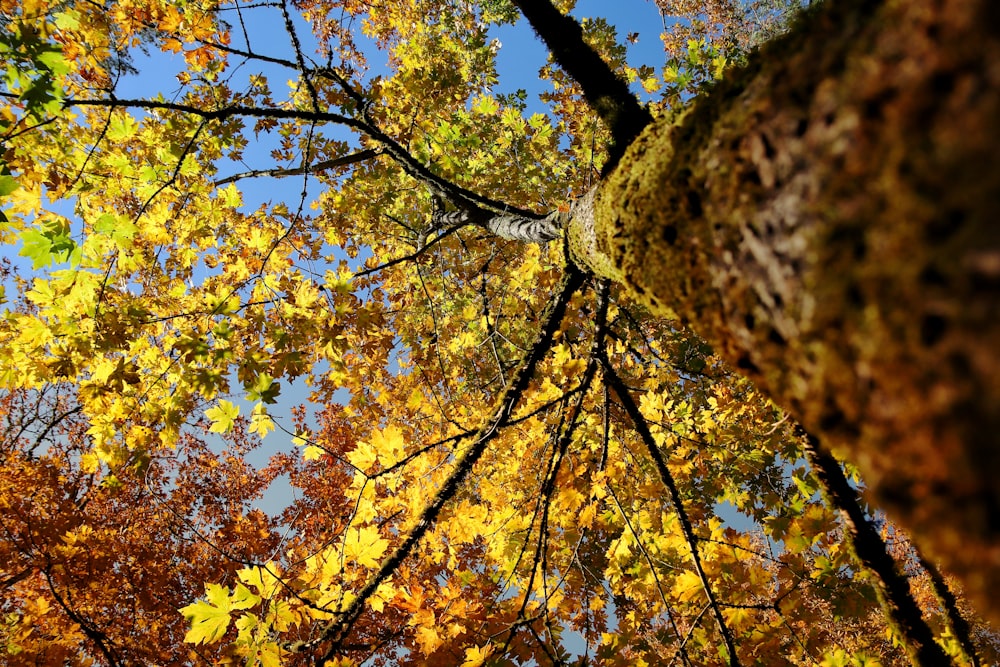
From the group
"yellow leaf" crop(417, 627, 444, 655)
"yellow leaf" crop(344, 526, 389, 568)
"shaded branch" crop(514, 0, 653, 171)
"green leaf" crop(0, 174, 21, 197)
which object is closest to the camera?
"green leaf" crop(0, 174, 21, 197)

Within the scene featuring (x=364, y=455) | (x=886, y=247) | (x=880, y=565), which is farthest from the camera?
(x=364, y=455)

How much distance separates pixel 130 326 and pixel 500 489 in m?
2.93

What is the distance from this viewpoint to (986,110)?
34 centimetres

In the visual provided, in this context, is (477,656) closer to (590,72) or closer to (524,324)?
(590,72)

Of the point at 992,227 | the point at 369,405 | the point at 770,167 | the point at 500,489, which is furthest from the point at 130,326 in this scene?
the point at 992,227

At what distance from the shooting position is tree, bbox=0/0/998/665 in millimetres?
467

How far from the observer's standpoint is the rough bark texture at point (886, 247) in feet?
1.12

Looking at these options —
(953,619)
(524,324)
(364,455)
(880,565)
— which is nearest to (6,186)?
(364,455)

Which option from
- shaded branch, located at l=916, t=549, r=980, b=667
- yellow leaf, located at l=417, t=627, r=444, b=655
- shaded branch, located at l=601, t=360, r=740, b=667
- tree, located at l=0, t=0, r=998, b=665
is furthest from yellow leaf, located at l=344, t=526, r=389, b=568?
shaded branch, located at l=916, t=549, r=980, b=667

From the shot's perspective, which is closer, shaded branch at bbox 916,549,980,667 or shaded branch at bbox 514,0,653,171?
shaded branch at bbox 916,549,980,667

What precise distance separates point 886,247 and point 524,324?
6843 millimetres

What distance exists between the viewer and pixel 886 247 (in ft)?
1.33

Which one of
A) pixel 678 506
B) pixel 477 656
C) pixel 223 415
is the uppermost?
pixel 223 415

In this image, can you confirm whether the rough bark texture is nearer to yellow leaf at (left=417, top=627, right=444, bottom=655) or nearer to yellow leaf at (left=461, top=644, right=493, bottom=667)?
yellow leaf at (left=461, top=644, right=493, bottom=667)
